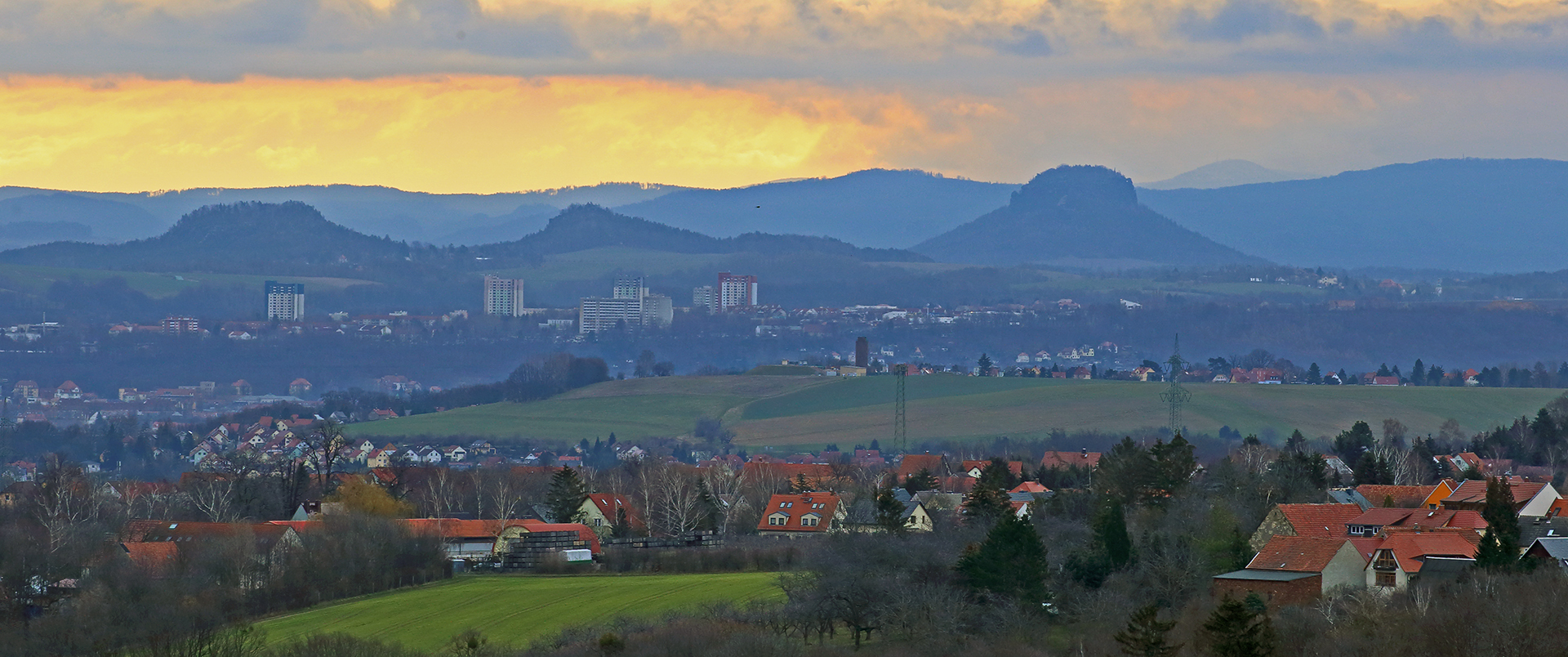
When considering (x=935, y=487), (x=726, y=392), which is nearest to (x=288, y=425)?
(x=726, y=392)

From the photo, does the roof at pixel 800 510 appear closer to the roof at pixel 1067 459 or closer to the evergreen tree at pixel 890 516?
the evergreen tree at pixel 890 516

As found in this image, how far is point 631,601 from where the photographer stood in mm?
46656

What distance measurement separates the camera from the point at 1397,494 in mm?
55906

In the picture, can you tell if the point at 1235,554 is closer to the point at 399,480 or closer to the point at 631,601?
the point at 631,601

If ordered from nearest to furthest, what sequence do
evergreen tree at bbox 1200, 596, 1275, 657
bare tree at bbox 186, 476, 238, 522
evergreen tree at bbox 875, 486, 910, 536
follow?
evergreen tree at bbox 1200, 596, 1275, 657 → evergreen tree at bbox 875, 486, 910, 536 → bare tree at bbox 186, 476, 238, 522

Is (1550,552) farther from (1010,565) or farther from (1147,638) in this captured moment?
(1147,638)

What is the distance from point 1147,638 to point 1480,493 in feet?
72.0

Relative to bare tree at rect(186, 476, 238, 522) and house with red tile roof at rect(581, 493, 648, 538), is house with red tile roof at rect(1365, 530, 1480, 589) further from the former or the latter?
bare tree at rect(186, 476, 238, 522)

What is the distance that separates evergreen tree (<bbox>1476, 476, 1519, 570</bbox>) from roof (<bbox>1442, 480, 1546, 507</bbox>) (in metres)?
3.34

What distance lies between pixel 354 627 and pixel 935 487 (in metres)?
28.0

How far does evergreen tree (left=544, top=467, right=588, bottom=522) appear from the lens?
64.9 meters

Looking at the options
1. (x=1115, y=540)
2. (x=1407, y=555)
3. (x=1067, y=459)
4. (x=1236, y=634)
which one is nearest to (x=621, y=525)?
(x=1115, y=540)

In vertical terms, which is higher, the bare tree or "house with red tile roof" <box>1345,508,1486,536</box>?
"house with red tile roof" <box>1345,508,1486,536</box>

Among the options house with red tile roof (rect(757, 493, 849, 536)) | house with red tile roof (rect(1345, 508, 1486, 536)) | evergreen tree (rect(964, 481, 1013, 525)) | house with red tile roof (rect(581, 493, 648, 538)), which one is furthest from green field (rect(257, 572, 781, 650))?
house with red tile roof (rect(1345, 508, 1486, 536))
